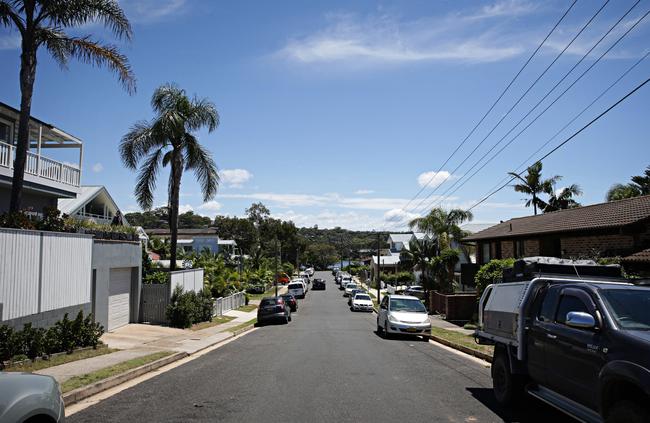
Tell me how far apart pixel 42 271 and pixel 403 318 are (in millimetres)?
13114

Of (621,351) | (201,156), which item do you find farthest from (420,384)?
(201,156)

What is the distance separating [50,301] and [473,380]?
10.9 metres

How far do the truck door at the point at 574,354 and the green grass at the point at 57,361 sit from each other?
395 inches

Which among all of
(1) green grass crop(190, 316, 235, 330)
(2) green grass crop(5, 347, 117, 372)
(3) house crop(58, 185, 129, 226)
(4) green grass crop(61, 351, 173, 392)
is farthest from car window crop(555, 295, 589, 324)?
(3) house crop(58, 185, 129, 226)

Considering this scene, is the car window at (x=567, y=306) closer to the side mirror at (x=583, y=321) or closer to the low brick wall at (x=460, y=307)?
the side mirror at (x=583, y=321)

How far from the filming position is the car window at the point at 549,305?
735cm

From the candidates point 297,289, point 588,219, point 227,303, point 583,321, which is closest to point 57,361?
point 583,321

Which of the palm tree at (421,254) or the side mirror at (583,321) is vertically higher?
the palm tree at (421,254)

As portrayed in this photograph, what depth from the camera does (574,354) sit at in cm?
650

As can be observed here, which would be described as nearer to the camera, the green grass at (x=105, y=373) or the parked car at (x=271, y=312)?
the green grass at (x=105, y=373)

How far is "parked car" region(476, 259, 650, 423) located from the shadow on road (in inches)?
7.7

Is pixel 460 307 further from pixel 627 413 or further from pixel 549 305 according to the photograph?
pixel 627 413

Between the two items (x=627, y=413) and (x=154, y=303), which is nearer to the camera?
(x=627, y=413)

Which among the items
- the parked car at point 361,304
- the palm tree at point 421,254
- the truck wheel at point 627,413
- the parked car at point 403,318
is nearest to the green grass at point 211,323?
the parked car at point 403,318
